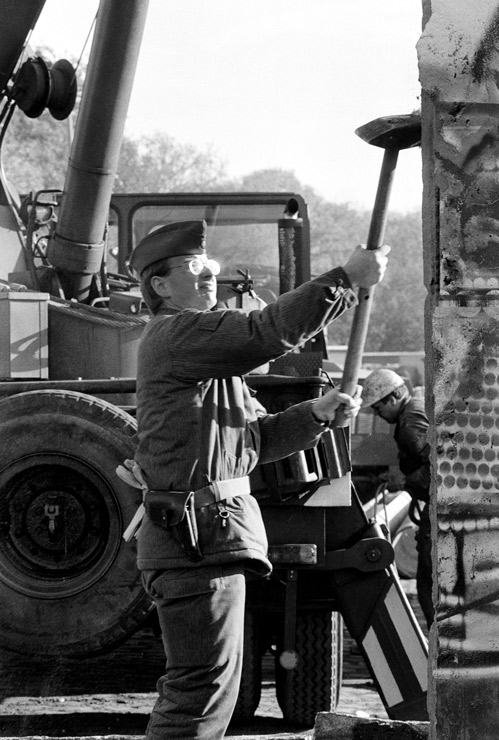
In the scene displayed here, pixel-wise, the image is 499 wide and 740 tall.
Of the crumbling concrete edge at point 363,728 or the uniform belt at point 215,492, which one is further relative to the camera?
→ the crumbling concrete edge at point 363,728

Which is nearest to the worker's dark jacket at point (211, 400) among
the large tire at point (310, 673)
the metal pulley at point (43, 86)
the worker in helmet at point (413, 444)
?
the large tire at point (310, 673)

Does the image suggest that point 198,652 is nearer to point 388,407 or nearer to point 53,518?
point 53,518

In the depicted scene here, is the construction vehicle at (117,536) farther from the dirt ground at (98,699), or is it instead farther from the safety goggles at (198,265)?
the safety goggles at (198,265)

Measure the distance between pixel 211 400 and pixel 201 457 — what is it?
167 millimetres

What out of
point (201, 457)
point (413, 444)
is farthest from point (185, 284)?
point (413, 444)

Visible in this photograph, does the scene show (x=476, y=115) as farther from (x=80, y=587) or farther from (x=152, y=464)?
(x=80, y=587)

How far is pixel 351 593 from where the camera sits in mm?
4887

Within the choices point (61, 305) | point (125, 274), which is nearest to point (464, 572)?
point (61, 305)

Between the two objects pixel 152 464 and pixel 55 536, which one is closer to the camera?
pixel 152 464

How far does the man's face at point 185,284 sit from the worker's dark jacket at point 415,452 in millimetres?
3398

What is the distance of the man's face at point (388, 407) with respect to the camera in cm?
707

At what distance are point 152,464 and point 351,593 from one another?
1750 mm

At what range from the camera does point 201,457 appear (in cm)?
335

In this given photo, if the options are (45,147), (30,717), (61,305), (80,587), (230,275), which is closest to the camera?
(80,587)
